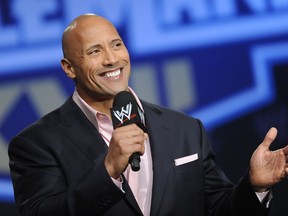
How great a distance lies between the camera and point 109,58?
1.90 meters

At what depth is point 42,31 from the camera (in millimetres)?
3090

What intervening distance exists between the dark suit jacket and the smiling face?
10cm

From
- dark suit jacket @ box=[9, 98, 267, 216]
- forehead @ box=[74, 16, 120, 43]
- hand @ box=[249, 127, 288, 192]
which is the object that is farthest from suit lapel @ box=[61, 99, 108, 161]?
hand @ box=[249, 127, 288, 192]

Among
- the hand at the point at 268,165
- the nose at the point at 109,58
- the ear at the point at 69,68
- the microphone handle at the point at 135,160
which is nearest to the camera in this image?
the microphone handle at the point at 135,160

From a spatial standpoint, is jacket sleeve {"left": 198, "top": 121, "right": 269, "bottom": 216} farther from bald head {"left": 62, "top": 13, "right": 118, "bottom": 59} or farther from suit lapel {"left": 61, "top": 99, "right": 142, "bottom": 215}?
bald head {"left": 62, "top": 13, "right": 118, "bottom": 59}

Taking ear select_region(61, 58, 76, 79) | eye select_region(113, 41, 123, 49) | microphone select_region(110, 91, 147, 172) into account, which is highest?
eye select_region(113, 41, 123, 49)

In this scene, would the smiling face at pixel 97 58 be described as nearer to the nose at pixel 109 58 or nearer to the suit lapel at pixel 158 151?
the nose at pixel 109 58

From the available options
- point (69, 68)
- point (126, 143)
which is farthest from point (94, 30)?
point (126, 143)

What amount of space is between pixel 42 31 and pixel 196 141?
1.34 meters

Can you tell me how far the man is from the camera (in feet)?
5.87

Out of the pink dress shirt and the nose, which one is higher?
the nose

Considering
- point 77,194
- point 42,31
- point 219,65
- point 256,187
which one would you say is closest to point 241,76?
point 219,65

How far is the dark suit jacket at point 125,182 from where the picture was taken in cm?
178

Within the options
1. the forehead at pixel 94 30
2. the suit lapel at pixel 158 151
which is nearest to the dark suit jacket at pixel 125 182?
the suit lapel at pixel 158 151
